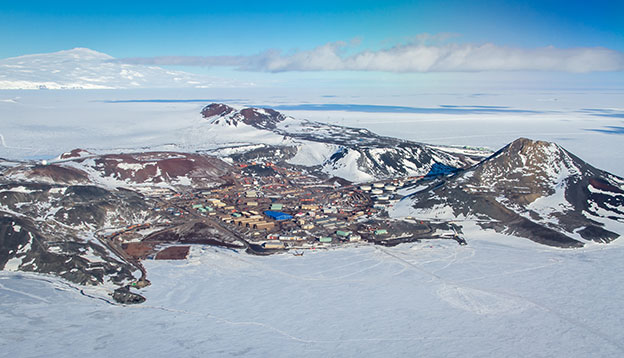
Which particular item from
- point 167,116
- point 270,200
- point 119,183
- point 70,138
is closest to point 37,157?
point 70,138

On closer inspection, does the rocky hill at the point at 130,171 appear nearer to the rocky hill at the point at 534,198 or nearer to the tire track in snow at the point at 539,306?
the rocky hill at the point at 534,198

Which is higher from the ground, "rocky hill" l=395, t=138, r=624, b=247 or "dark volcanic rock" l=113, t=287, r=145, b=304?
"rocky hill" l=395, t=138, r=624, b=247

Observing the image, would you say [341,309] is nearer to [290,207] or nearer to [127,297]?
[127,297]

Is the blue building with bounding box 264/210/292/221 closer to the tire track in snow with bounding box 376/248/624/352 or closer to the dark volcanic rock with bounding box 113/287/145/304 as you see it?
the tire track in snow with bounding box 376/248/624/352

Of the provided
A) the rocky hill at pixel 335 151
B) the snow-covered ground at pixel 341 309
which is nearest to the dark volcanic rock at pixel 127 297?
the snow-covered ground at pixel 341 309

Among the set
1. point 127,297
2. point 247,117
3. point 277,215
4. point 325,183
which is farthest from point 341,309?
point 247,117

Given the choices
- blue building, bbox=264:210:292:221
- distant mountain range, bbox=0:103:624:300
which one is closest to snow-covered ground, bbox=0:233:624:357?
distant mountain range, bbox=0:103:624:300

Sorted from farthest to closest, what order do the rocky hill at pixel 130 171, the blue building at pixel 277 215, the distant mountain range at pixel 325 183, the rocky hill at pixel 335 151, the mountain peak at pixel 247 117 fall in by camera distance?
the mountain peak at pixel 247 117 → the rocky hill at pixel 335 151 → the rocky hill at pixel 130 171 → the blue building at pixel 277 215 → the distant mountain range at pixel 325 183
